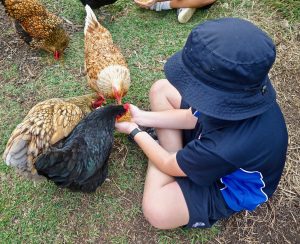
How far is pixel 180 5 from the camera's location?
3.62 meters

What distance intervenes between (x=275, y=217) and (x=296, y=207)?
0.59 feet

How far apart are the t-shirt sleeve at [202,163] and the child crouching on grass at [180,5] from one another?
2121 mm

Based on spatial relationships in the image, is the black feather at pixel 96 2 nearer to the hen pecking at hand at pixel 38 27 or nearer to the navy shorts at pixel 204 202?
the hen pecking at hand at pixel 38 27

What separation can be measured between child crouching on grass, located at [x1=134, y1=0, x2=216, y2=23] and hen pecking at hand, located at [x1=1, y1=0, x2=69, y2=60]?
36.3 inches

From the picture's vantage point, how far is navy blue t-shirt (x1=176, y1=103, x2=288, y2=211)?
66.7 inches

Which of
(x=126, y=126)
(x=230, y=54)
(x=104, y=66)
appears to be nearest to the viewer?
(x=230, y=54)

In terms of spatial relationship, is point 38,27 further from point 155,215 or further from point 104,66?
point 155,215

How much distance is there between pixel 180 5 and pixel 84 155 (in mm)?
2158

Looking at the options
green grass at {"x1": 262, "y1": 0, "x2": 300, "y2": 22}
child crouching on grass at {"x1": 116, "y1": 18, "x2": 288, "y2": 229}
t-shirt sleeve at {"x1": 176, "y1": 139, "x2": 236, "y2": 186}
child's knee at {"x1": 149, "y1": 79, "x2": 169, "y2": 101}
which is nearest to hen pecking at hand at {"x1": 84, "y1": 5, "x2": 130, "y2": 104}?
child's knee at {"x1": 149, "y1": 79, "x2": 169, "y2": 101}

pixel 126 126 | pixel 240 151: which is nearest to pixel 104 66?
pixel 126 126

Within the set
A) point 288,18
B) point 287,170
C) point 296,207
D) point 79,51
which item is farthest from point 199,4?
point 296,207

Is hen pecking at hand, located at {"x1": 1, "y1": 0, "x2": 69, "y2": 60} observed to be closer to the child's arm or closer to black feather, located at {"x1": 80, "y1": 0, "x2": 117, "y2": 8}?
black feather, located at {"x1": 80, "y1": 0, "x2": 117, "y2": 8}

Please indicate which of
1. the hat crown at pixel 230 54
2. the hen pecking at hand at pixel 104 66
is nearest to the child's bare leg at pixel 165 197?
the hen pecking at hand at pixel 104 66

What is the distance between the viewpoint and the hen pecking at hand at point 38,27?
10.5ft
